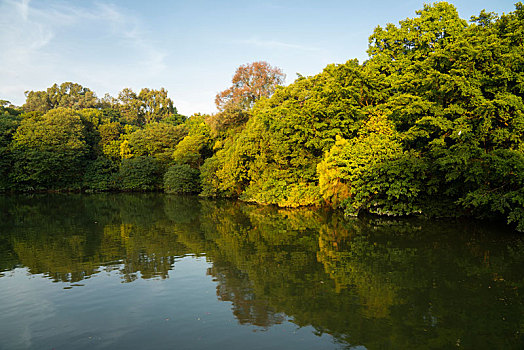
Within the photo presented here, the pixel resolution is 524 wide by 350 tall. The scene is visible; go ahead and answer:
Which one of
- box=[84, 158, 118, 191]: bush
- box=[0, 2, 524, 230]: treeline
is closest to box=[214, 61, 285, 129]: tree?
box=[0, 2, 524, 230]: treeline

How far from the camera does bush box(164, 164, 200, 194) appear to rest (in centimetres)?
4503

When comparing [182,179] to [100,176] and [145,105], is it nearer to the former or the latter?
[100,176]

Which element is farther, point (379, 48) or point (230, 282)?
point (379, 48)

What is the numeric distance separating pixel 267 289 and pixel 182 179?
3642 centimetres

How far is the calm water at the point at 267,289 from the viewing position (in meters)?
7.48

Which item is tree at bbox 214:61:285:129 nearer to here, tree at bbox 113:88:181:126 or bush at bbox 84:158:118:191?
bush at bbox 84:158:118:191

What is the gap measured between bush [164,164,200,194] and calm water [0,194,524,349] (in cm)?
2570

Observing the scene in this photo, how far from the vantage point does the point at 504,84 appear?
59.7 feet

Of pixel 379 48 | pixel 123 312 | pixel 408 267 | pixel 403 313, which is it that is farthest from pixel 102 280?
pixel 379 48

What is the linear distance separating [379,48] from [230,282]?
887 inches

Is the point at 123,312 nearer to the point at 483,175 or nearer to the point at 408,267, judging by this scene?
the point at 408,267

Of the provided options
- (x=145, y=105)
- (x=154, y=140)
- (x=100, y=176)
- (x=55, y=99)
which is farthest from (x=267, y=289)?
(x=55, y=99)

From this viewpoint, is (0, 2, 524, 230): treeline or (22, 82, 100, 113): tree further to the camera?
(22, 82, 100, 113): tree

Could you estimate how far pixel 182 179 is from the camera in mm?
45219
